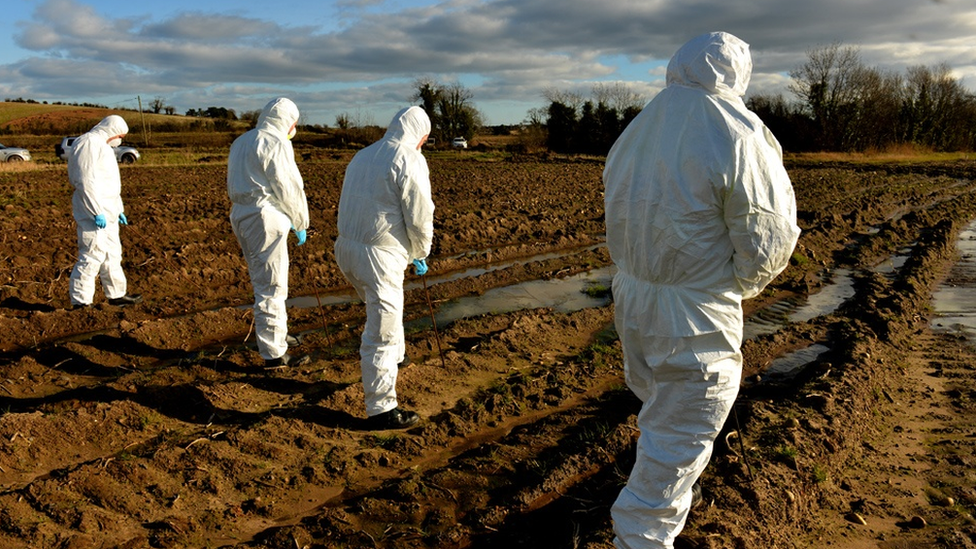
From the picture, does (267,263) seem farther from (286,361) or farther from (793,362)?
(793,362)

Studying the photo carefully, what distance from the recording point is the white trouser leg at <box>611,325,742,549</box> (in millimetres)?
2904

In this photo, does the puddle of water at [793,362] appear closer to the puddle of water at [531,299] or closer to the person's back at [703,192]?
the puddle of water at [531,299]

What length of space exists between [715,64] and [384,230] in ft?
9.05

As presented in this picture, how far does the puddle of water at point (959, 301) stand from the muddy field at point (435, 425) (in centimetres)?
23

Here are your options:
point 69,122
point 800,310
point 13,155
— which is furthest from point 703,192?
point 69,122

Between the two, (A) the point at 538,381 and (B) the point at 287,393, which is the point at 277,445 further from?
(A) the point at 538,381

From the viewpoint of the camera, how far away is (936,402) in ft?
19.0

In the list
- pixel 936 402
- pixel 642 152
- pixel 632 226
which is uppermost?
pixel 642 152

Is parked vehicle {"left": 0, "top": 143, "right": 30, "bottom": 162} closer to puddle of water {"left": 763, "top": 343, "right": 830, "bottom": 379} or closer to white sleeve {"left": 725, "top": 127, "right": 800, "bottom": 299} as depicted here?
puddle of water {"left": 763, "top": 343, "right": 830, "bottom": 379}

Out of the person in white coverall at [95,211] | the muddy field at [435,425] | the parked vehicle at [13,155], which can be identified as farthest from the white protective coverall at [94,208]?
the parked vehicle at [13,155]

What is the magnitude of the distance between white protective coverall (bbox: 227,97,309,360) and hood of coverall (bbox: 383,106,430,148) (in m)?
1.28

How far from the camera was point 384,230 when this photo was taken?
196 inches

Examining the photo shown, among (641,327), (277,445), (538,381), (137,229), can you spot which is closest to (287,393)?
(277,445)

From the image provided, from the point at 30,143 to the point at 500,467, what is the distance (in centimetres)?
4326
